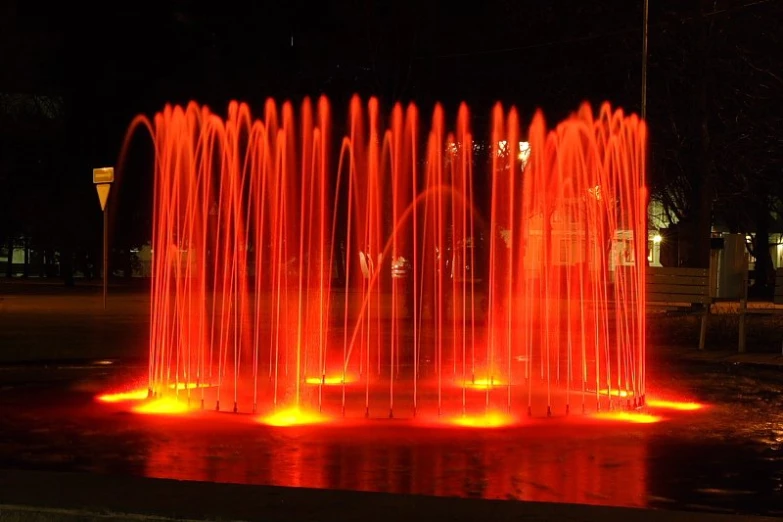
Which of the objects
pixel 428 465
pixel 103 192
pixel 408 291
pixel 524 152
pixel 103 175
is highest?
pixel 524 152

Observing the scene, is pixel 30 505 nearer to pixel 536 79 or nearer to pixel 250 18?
pixel 536 79

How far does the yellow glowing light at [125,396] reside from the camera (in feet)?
41.2

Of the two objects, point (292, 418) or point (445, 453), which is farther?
point (292, 418)

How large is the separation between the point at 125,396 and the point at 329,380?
2.86 metres

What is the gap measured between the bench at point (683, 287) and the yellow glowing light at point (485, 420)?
8.57m

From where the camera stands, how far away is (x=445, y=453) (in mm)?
9336

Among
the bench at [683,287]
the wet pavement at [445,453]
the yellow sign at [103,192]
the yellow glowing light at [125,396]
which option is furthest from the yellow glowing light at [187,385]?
the yellow sign at [103,192]

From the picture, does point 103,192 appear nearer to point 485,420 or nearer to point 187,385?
point 187,385

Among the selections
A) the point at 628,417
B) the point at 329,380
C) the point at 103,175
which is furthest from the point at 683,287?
the point at 103,175

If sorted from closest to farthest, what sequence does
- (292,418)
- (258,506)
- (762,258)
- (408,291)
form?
(258,506)
(292,418)
(408,291)
(762,258)

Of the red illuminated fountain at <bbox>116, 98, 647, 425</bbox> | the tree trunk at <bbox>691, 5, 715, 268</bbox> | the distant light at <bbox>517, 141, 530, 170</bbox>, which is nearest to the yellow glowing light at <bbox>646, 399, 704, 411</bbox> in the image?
the red illuminated fountain at <bbox>116, 98, 647, 425</bbox>

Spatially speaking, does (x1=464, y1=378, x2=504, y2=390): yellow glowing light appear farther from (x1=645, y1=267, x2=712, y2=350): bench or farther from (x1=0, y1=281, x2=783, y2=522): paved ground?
(x1=645, y1=267, x2=712, y2=350): bench

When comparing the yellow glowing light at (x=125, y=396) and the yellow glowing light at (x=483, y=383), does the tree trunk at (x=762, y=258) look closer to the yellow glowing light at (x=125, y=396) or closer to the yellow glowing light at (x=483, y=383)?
the yellow glowing light at (x=483, y=383)

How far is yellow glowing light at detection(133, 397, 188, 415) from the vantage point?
37.9 feet
